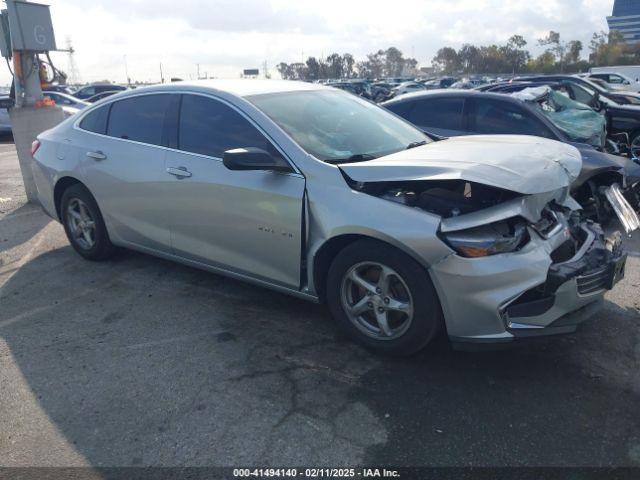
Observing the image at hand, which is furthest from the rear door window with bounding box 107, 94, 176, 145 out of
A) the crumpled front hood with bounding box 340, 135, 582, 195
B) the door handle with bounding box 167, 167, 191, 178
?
the crumpled front hood with bounding box 340, 135, 582, 195

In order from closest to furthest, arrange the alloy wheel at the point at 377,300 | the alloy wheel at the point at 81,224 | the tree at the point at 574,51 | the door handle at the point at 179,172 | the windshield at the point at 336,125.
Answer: the alloy wheel at the point at 377,300 → the windshield at the point at 336,125 → the door handle at the point at 179,172 → the alloy wheel at the point at 81,224 → the tree at the point at 574,51

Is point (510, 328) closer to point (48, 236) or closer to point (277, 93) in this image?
point (277, 93)

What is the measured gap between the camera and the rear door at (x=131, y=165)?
4.44m

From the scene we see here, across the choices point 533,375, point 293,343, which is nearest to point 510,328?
point 533,375

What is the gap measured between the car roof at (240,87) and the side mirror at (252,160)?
30.2 inches

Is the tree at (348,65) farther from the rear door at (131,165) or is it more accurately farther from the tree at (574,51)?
the rear door at (131,165)

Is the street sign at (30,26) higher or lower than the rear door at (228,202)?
higher

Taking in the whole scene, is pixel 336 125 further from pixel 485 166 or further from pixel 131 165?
pixel 131 165

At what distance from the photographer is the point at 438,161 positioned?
336 centimetres

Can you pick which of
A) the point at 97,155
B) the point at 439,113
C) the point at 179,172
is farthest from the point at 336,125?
the point at 439,113

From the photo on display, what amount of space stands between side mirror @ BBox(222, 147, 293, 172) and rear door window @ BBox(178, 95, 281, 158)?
0.14 meters

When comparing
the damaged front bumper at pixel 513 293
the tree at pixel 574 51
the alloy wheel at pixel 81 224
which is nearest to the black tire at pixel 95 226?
the alloy wheel at pixel 81 224

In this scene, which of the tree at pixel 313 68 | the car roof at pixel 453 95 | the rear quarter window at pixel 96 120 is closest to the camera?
the rear quarter window at pixel 96 120

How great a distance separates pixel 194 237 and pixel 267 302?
0.76 m
